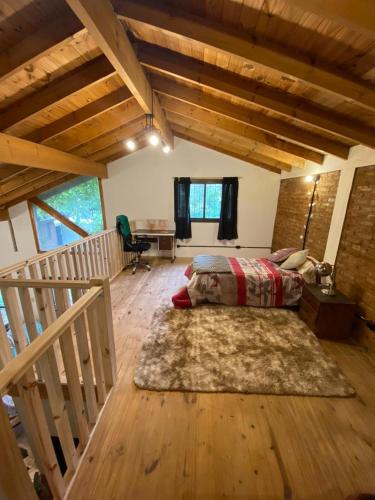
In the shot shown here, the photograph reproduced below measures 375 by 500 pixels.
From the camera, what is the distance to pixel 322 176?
3.31 meters

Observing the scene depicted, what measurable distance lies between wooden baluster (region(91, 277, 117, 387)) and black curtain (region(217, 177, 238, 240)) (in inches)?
154

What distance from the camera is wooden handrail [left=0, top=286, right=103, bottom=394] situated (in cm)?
77

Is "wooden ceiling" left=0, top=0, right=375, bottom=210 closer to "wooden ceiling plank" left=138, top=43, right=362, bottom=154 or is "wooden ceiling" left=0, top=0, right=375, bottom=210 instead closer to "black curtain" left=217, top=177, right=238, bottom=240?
"wooden ceiling plank" left=138, top=43, right=362, bottom=154

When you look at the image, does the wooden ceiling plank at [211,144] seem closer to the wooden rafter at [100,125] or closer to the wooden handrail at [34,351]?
the wooden rafter at [100,125]

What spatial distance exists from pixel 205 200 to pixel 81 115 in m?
3.07

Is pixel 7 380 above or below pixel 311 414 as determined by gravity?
above

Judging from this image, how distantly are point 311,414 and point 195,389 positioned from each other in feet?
2.88

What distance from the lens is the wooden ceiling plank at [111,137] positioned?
3715mm

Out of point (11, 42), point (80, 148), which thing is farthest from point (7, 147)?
point (80, 148)

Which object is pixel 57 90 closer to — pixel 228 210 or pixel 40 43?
pixel 40 43

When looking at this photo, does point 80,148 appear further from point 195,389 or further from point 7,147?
point 195,389

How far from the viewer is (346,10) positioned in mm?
917

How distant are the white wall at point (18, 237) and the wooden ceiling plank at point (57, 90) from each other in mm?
3791

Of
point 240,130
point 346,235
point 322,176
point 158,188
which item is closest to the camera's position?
point 346,235
